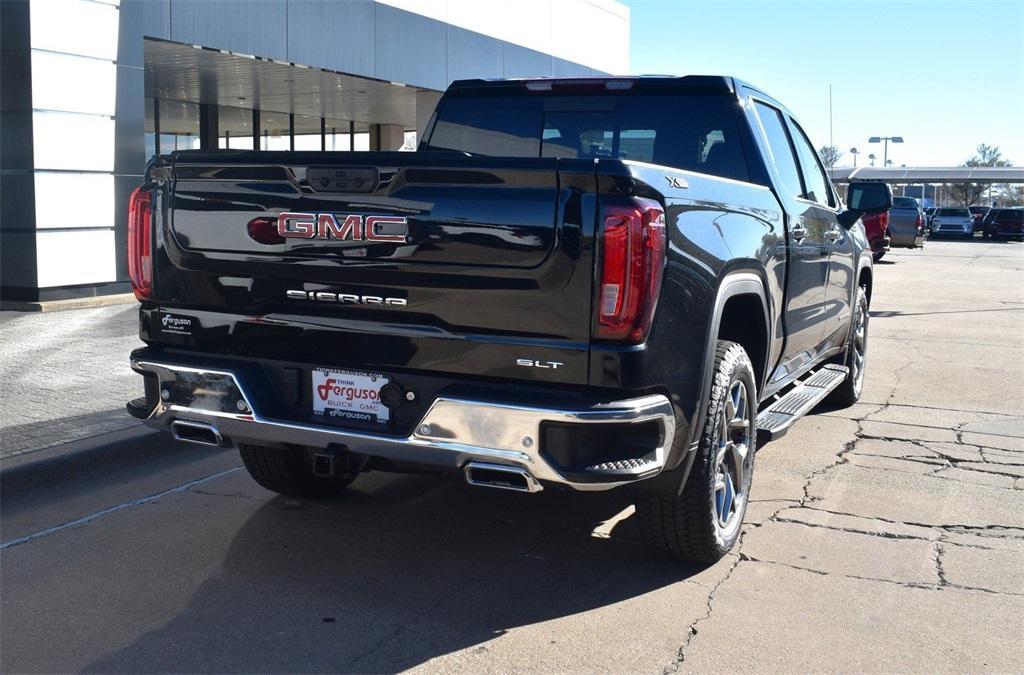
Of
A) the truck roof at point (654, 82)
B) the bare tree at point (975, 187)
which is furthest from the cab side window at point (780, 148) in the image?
the bare tree at point (975, 187)

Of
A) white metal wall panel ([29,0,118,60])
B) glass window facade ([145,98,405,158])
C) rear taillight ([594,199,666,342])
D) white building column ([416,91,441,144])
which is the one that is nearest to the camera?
rear taillight ([594,199,666,342])

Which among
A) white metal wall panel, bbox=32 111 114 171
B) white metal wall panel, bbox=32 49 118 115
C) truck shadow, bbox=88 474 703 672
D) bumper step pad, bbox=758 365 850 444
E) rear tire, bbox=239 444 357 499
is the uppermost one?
white metal wall panel, bbox=32 49 118 115

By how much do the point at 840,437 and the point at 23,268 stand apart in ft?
33.7

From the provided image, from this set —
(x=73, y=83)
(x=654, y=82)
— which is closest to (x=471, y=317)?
(x=654, y=82)

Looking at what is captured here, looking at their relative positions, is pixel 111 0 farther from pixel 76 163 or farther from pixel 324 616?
pixel 324 616

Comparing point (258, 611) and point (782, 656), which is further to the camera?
point (258, 611)

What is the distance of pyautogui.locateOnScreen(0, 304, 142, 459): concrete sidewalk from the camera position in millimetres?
6488

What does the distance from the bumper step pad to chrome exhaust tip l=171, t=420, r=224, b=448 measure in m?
2.43

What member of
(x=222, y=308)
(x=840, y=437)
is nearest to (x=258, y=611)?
(x=222, y=308)

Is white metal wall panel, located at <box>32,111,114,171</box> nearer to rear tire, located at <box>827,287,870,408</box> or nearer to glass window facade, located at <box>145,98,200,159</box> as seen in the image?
glass window facade, located at <box>145,98,200,159</box>

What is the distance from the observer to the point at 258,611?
3.96m

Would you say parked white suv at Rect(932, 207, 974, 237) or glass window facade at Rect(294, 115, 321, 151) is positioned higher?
glass window facade at Rect(294, 115, 321, 151)

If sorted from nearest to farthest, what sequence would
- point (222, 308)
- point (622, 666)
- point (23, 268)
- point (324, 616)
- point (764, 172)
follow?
point (622, 666)
point (324, 616)
point (222, 308)
point (764, 172)
point (23, 268)

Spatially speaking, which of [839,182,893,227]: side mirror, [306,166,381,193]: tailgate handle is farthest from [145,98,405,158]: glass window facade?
[306,166,381,193]: tailgate handle
